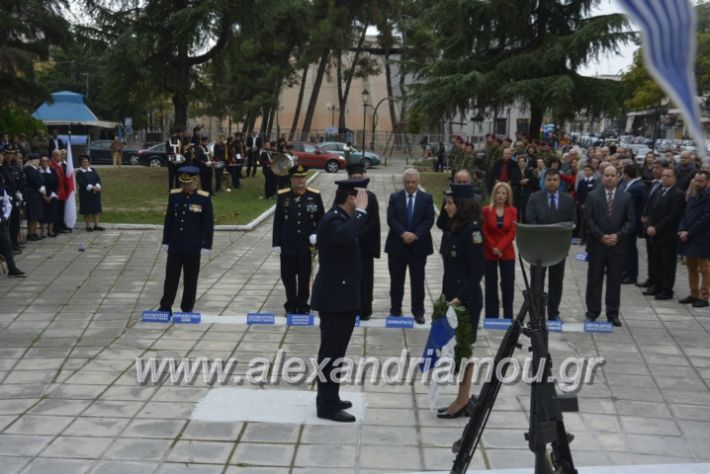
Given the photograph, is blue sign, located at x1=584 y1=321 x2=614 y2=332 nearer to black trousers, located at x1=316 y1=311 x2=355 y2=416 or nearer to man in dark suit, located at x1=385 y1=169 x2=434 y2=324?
man in dark suit, located at x1=385 y1=169 x2=434 y2=324

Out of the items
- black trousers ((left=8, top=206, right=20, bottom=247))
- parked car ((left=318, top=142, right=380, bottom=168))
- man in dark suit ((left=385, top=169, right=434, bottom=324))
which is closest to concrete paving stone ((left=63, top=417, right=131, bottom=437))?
man in dark suit ((left=385, top=169, right=434, bottom=324))

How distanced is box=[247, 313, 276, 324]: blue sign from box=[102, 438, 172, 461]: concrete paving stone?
3.85 meters

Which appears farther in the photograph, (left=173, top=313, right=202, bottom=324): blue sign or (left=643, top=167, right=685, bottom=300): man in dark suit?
(left=643, top=167, right=685, bottom=300): man in dark suit

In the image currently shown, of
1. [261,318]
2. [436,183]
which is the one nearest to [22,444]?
[261,318]

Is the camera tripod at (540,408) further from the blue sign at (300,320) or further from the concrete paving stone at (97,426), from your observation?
the blue sign at (300,320)

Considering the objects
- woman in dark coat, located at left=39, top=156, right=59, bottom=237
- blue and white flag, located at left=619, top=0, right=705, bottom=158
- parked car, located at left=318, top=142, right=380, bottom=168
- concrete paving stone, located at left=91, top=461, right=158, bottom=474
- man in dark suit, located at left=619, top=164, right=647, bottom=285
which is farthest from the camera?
parked car, located at left=318, top=142, right=380, bottom=168

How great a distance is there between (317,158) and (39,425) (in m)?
32.9

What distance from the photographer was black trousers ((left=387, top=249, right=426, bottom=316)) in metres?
10.3

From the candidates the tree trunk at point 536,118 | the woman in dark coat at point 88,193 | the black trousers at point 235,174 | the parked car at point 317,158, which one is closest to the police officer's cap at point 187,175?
the woman in dark coat at point 88,193

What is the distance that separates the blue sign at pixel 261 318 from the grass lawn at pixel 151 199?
375 inches

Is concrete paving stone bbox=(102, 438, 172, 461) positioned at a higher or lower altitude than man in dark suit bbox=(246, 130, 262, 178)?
lower

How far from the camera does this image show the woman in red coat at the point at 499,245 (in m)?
10.0

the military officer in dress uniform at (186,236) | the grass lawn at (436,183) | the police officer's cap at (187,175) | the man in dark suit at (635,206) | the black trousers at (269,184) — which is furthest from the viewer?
the grass lawn at (436,183)

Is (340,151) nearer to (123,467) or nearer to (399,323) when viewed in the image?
(399,323)
